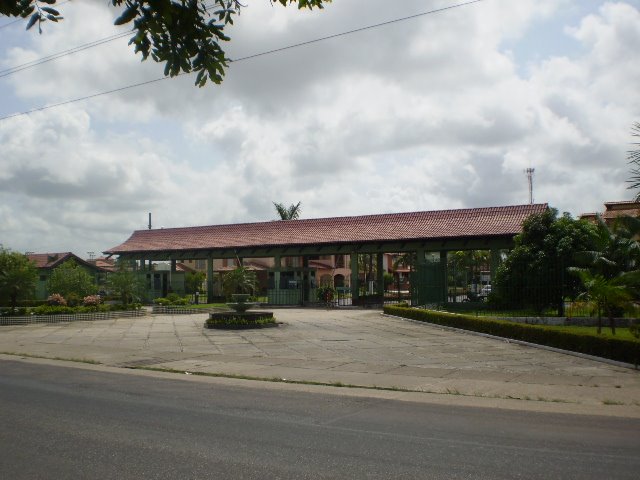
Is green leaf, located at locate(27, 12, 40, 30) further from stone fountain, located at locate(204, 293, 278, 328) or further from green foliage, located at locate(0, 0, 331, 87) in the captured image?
stone fountain, located at locate(204, 293, 278, 328)

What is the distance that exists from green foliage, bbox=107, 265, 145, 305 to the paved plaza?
8.37 m

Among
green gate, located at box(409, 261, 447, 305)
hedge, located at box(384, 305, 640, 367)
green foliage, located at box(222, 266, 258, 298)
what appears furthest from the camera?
green gate, located at box(409, 261, 447, 305)

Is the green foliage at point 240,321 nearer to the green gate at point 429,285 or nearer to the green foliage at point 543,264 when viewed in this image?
the green gate at point 429,285

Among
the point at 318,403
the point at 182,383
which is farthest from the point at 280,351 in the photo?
the point at 318,403

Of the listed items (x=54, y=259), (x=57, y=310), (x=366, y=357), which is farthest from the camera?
(x=54, y=259)

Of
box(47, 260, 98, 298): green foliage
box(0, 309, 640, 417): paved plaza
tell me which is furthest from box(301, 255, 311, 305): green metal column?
box(0, 309, 640, 417): paved plaza

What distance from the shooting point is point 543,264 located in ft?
77.6

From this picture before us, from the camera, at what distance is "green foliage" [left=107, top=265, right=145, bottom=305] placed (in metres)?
33.6

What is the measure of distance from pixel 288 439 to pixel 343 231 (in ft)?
103

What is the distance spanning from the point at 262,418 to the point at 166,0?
5.75 metres

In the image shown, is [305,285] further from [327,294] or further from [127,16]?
[127,16]

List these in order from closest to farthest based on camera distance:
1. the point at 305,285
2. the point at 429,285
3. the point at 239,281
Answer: the point at 239,281
the point at 429,285
the point at 305,285

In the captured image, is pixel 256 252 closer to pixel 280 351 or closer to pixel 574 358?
pixel 280 351

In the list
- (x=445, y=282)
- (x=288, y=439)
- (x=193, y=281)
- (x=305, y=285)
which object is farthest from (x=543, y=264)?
(x=193, y=281)
